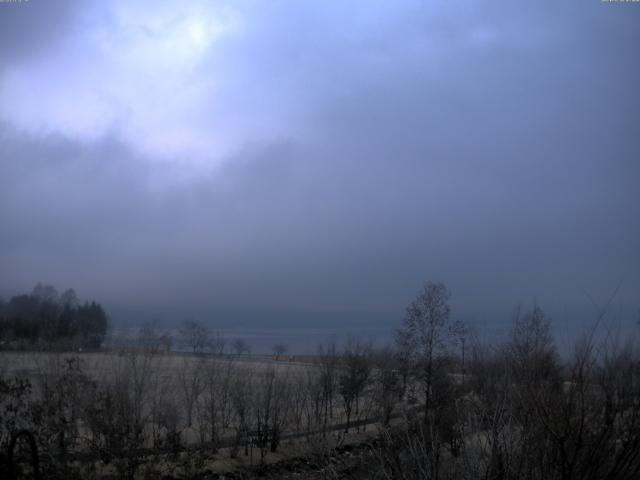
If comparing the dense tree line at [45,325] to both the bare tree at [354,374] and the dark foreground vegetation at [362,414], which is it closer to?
the dark foreground vegetation at [362,414]

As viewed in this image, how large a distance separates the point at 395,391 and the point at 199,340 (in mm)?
32346

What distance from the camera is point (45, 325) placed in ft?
127

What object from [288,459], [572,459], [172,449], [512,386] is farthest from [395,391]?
[572,459]

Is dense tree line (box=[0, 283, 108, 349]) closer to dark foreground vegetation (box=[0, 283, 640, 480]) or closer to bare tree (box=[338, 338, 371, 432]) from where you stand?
dark foreground vegetation (box=[0, 283, 640, 480])

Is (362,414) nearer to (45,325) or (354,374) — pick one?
(354,374)

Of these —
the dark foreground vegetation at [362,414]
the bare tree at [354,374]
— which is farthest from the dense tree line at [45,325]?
the bare tree at [354,374]

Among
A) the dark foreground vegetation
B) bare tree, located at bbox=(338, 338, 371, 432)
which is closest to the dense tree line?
the dark foreground vegetation

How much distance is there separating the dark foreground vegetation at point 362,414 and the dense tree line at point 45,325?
Result: 333cm

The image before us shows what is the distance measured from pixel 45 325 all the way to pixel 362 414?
1070 inches

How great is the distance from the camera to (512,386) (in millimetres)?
10773

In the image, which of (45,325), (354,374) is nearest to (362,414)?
(354,374)

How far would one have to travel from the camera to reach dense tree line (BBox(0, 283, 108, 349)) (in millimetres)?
32969

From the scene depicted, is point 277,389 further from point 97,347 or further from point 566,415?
point 566,415

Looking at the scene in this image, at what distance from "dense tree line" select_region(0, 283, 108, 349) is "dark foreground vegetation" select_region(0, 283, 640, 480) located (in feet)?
10.9
